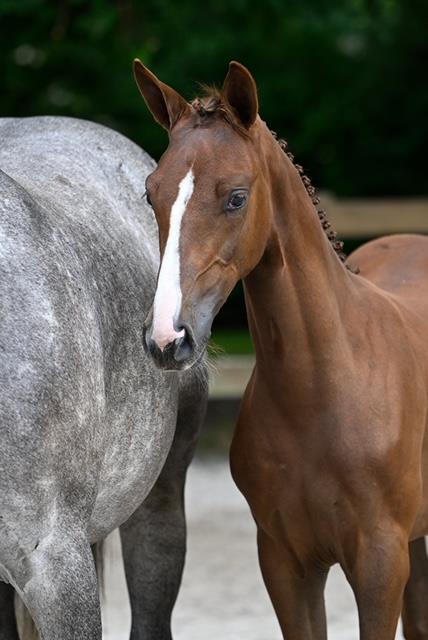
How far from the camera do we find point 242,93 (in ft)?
10.3

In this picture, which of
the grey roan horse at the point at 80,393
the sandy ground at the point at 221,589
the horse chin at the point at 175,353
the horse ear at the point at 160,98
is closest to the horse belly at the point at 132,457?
the grey roan horse at the point at 80,393

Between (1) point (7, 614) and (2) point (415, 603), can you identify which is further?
(2) point (415, 603)

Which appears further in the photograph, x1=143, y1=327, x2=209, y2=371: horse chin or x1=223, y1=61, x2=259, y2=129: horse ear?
x1=223, y1=61, x2=259, y2=129: horse ear

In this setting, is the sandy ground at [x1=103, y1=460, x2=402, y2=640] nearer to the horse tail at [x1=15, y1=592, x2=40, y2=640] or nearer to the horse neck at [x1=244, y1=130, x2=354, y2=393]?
the horse tail at [x1=15, y1=592, x2=40, y2=640]

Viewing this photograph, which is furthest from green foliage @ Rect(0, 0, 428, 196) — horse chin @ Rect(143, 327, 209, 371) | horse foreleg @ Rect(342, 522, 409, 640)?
horse chin @ Rect(143, 327, 209, 371)

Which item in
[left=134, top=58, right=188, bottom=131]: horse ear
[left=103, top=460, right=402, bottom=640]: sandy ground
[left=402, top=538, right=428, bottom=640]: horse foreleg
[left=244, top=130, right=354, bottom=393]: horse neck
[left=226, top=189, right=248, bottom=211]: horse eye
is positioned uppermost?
[left=134, top=58, right=188, bottom=131]: horse ear

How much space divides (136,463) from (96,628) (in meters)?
0.51

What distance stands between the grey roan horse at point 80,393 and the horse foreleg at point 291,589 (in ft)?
1.33

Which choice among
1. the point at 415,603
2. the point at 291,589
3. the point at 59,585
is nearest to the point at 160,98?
the point at 59,585

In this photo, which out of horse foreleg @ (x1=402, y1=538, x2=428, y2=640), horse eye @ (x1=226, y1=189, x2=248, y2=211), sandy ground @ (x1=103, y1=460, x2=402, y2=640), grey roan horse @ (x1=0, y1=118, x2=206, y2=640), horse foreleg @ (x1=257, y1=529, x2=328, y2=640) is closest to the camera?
grey roan horse @ (x1=0, y1=118, x2=206, y2=640)

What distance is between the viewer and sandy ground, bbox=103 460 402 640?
5.31 metres

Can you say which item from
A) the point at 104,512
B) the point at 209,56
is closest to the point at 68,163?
the point at 104,512

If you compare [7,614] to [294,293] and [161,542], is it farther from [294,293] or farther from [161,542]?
[294,293]

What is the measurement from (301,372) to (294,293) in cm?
21
